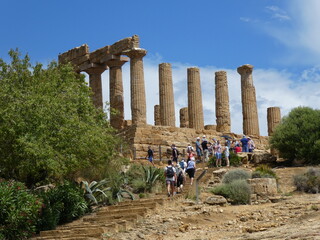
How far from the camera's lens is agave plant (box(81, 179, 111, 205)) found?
78.4ft

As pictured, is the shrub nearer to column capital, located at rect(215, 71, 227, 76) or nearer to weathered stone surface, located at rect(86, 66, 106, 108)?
column capital, located at rect(215, 71, 227, 76)

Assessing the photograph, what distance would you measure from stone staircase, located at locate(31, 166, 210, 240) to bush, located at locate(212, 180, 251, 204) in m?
1.82

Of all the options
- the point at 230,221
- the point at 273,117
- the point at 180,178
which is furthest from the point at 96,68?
the point at 230,221

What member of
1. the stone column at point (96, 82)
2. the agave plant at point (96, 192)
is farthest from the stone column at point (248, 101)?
the agave plant at point (96, 192)

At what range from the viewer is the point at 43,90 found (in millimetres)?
24625

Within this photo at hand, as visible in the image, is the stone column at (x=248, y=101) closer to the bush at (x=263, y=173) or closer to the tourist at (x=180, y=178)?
the bush at (x=263, y=173)

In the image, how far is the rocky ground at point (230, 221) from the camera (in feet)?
54.4

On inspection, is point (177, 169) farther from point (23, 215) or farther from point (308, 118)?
point (308, 118)

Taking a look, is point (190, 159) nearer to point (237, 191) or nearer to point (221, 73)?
point (237, 191)

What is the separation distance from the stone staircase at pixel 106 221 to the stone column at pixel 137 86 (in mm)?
18278

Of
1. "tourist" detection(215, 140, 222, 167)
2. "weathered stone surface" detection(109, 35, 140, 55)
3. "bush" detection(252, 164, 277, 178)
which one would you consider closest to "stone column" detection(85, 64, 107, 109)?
"weathered stone surface" detection(109, 35, 140, 55)

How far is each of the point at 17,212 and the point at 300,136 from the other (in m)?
18.5

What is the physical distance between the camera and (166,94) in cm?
4369

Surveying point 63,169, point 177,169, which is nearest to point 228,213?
point 177,169
